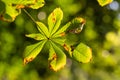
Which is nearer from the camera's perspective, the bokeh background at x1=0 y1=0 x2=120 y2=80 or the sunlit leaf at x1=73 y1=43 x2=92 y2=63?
the sunlit leaf at x1=73 y1=43 x2=92 y2=63

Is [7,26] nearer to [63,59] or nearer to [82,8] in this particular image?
[82,8]

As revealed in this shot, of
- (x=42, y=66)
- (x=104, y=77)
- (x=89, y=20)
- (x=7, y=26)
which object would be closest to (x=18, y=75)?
(x=42, y=66)

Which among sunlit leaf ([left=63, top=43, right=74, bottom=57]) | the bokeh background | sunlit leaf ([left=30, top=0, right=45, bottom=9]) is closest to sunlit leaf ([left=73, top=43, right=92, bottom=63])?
sunlit leaf ([left=63, top=43, right=74, bottom=57])

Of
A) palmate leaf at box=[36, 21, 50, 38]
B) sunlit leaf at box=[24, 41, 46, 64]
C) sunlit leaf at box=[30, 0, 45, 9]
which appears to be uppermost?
sunlit leaf at box=[30, 0, 45, 9]

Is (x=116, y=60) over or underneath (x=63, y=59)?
underneath

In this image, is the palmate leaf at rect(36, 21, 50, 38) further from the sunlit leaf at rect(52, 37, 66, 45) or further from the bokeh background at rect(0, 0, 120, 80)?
the bokeh background at rect(0, 0, 120, 80)

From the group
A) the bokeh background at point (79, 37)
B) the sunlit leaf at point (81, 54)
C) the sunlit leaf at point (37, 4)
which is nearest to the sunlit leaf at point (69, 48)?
the sunlit leaf at point (81, 54)
